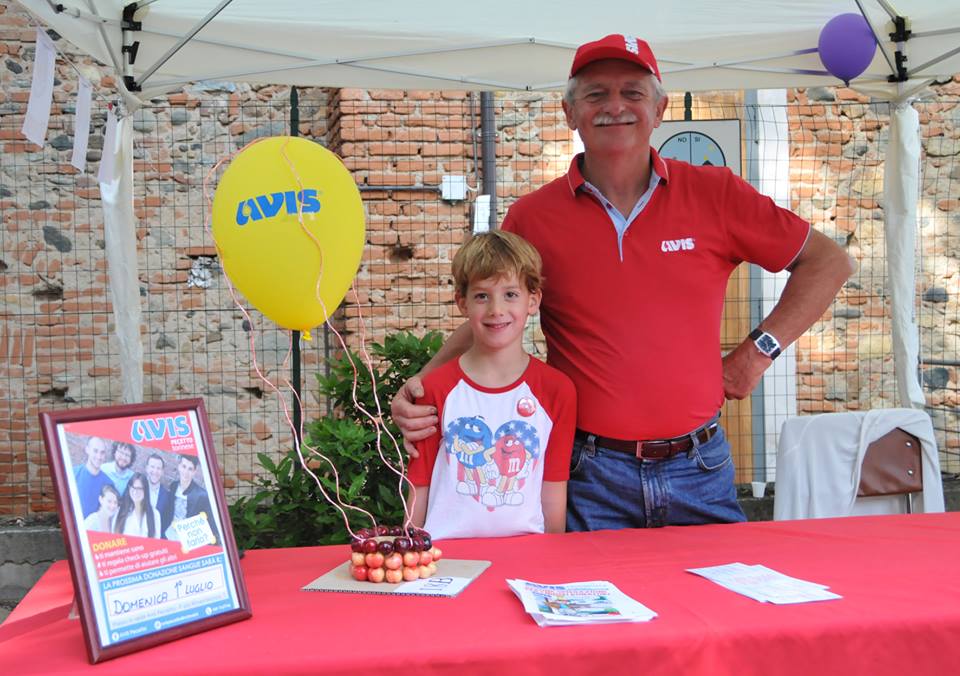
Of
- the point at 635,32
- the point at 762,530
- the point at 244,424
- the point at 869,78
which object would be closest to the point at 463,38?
the point at 635,32

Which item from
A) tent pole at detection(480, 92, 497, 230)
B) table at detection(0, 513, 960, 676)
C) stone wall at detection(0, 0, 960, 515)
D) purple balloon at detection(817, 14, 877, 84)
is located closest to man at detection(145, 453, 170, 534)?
table at detection(0, 513, 960, 676)

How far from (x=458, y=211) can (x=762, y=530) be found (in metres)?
3.81

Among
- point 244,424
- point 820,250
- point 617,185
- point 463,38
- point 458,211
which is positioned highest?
point 463,38

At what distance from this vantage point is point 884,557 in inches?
69.4

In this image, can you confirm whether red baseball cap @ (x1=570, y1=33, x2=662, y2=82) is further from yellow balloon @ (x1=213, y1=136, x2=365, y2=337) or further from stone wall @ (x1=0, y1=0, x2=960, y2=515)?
stone wall @ (x1=0, y1=0, x2=960, y2=515)

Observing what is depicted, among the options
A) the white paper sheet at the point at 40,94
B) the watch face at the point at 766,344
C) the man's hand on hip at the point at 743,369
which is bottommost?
the man's hand on hip at the point at 743,369

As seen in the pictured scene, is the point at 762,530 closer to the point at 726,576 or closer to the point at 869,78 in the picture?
the point at 726,576

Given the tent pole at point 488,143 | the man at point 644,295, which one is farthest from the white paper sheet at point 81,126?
the tent pole at point 488,143

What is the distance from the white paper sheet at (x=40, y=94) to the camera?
2590mm

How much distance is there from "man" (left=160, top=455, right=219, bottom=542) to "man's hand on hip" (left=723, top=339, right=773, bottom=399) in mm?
1530

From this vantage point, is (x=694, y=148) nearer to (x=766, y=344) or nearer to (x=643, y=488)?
(x=766, y=344)

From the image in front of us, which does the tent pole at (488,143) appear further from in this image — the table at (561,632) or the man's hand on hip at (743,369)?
the table at (561,632)

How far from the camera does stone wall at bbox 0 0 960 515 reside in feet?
18.0

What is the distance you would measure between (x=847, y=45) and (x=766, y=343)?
1.58 m
